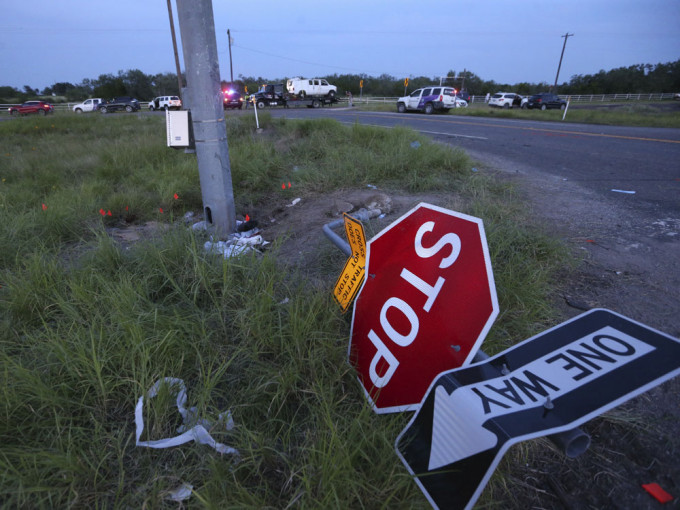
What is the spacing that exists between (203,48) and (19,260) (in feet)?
7.51

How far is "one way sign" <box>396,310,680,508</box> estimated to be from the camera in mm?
891

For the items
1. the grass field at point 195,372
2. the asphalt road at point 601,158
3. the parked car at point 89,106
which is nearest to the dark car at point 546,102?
the asphalt road at point 601,158

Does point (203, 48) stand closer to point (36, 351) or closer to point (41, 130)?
point (36, 351)

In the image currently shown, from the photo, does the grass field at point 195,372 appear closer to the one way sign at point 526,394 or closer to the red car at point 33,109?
the one way sign at point 526,394

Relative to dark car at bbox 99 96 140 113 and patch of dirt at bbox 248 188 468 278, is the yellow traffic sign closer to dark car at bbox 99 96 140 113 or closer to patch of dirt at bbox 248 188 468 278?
patch of dirt at bbox 248 188 468 278

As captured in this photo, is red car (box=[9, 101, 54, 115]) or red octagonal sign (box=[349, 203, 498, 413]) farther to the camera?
red car (box=[9, 101, 54, 115])

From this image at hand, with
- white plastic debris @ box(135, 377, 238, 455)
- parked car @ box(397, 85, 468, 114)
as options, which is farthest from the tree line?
white plastic debris @ box(135, 377, 238, 455)

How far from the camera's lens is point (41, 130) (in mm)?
13250

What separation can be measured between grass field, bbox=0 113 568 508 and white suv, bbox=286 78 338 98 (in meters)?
30.6

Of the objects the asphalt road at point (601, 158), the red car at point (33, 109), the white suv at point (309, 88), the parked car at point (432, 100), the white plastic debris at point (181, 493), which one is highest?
the white suv at point (309, 88)

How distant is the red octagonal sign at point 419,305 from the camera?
127cm

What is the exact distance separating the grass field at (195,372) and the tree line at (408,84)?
5212 cm

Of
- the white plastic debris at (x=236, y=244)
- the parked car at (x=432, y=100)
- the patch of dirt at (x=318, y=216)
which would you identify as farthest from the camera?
the parked car at (x=432, y=100)

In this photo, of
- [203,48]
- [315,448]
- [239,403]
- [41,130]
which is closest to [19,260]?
[203,48]
